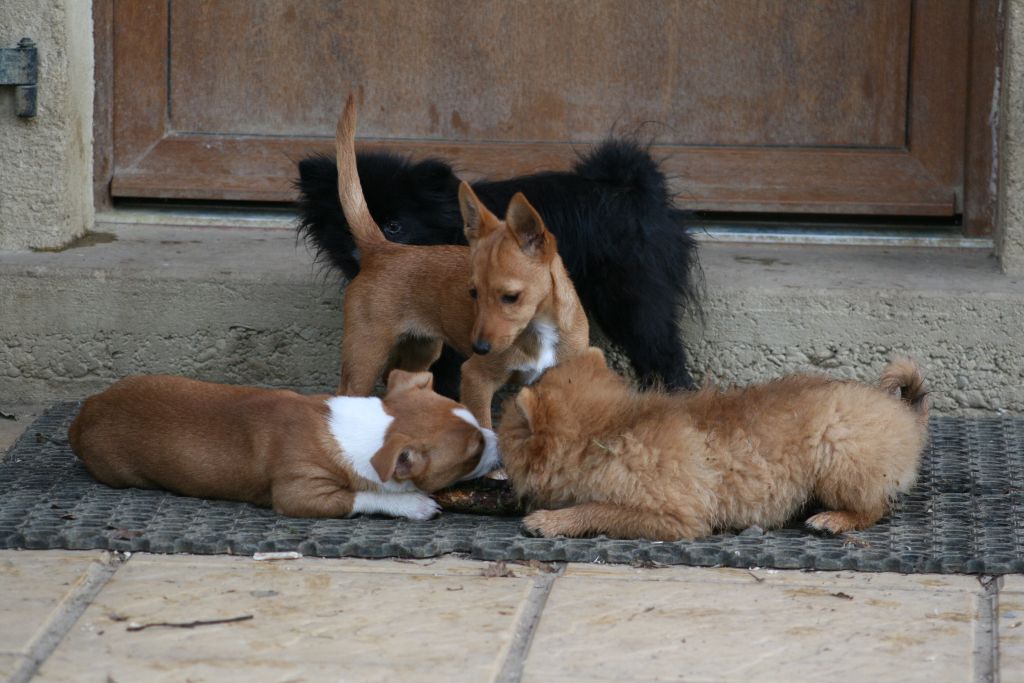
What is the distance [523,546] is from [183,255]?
254 centimetres

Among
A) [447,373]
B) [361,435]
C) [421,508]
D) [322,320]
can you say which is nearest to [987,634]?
[421,508]

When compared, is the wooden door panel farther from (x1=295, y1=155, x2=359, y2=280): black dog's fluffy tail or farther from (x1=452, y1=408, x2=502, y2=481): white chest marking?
(x1=452, y1=408, x2=502, y2=481): white chest marking

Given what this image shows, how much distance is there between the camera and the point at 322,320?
5445 millimetres

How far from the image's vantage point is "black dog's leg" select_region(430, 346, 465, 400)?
535 cm

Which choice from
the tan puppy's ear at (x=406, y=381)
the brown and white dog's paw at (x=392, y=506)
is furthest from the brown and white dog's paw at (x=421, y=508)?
the tan puppy's ear at (x=406, y=381)

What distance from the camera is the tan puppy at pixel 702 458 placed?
12.7 feet

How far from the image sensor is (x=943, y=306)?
5.15m

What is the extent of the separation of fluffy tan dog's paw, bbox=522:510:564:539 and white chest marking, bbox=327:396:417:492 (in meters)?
0.45

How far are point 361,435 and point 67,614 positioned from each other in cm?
109

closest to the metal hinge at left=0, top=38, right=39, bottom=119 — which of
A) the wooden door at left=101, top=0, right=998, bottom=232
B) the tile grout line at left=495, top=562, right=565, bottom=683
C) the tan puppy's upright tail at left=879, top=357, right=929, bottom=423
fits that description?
the wooden door at left=101, top=0, right=998, bottom=232

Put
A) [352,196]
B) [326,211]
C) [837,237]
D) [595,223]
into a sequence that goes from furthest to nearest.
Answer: [837,237] → [326,211] → [595,223] → [352,196]

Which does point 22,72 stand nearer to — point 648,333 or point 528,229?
point 528,229

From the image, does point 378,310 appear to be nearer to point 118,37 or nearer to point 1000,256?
point 118,37

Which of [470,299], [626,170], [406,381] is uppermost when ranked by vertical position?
[626,170]
